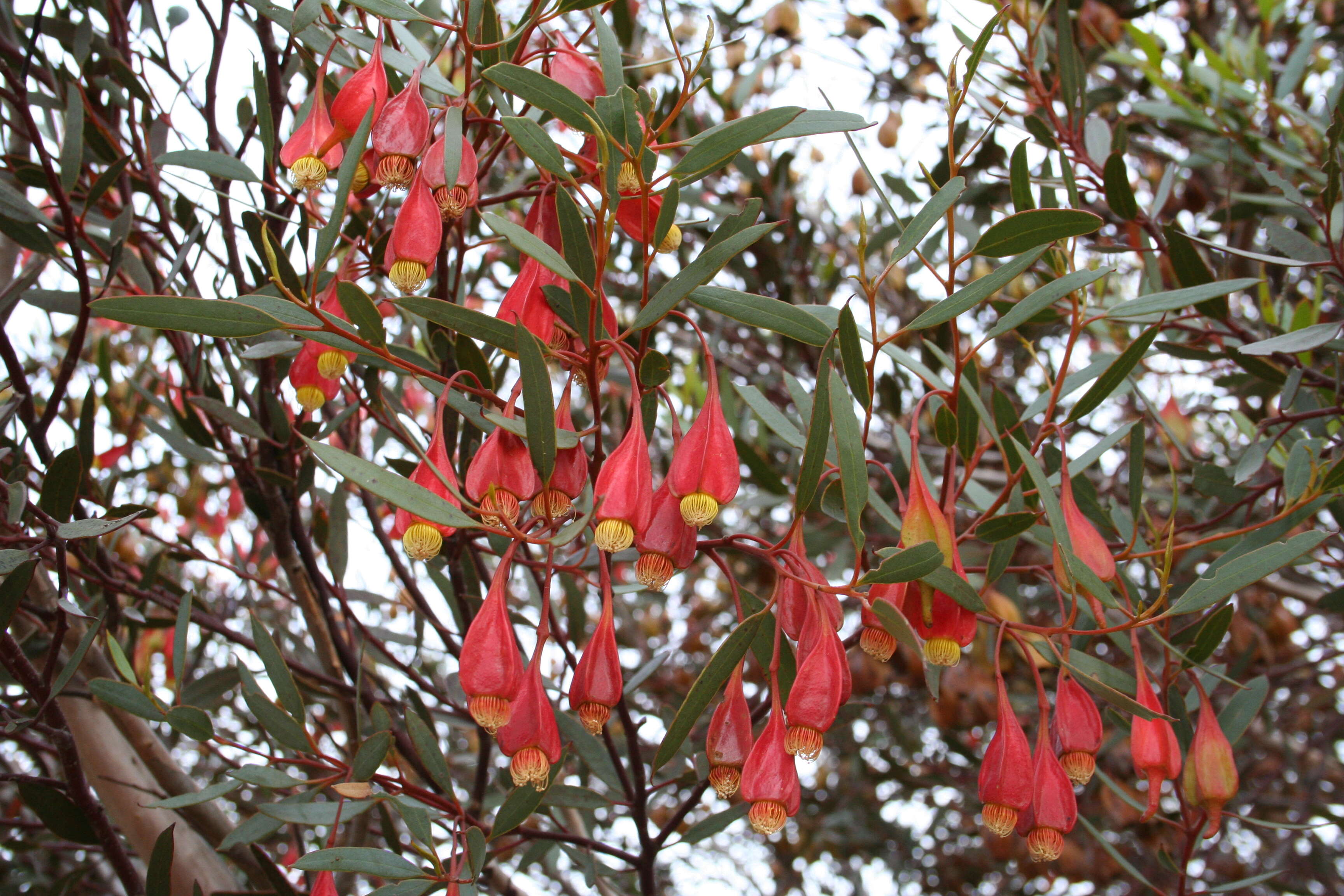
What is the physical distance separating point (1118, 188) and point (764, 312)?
2.30 feet

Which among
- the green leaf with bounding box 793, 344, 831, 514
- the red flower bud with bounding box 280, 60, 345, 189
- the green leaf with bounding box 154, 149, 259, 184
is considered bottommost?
the green leaf with bounding box 793, 344, 831, 514

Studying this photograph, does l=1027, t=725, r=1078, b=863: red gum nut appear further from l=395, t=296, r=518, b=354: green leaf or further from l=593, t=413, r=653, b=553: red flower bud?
l=395, t=296, r=518, b=354: green leaf

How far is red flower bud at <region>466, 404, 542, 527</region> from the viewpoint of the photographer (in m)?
0.62

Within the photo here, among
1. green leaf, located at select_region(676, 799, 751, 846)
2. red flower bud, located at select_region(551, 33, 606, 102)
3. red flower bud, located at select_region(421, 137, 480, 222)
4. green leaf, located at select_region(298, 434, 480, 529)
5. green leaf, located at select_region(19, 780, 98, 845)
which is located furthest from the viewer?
green leaf, located at select_region(676, 799, 751, 846)

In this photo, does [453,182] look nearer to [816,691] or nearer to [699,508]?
[699,508]

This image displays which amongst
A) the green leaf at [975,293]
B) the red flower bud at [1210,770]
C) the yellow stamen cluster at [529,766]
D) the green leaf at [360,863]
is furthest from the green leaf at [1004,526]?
the green leaf at [360,863]

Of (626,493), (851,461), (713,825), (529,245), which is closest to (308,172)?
(529,245)

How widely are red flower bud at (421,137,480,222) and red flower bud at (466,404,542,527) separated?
17cm

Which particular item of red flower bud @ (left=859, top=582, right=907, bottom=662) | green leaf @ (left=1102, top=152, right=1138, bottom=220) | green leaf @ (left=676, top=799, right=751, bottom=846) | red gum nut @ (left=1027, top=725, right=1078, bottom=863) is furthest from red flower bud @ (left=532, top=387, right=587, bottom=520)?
green leaf @ (left=1102, top=152, right=1138, bottom=220)

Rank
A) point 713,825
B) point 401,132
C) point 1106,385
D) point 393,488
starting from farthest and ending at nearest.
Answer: point 713,825, point 1106,385, point 401,132, point 393,488

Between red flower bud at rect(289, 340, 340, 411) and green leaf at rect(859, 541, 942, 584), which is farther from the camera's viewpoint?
red flower bud at rect(289, 340, 340, 411)

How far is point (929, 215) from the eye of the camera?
0.66m

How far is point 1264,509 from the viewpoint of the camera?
6.43 ft

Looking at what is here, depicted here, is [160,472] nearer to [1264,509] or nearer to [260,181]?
[260,181]
